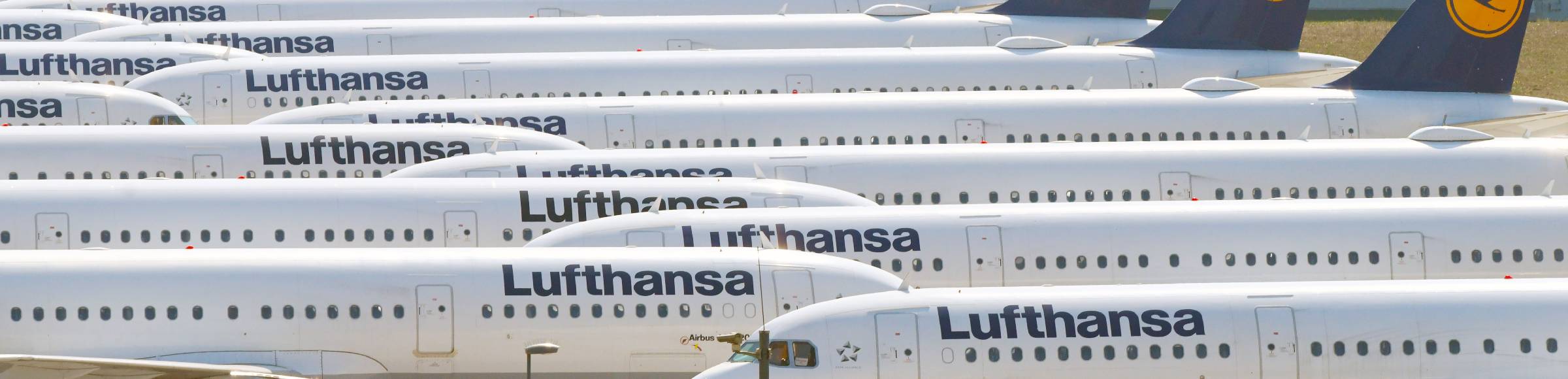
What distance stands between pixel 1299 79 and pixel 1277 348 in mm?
30828

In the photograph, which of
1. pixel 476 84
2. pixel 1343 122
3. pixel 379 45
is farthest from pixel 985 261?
pixel 379 45

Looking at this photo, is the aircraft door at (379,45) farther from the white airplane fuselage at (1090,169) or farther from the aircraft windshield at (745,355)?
the aircraft windshield at (745,355)

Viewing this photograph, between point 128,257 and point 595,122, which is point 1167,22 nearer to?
point 595,122

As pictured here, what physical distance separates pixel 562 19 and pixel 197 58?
12313 millimetres

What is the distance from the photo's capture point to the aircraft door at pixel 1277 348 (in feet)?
94.2

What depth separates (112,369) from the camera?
→ 27.8m

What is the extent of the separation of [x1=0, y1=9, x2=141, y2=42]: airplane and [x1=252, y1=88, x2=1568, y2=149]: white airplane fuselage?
70.9 ft

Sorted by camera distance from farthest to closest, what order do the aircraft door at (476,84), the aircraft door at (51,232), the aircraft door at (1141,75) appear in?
the aircraft door at (1141,75)
the aircraft door at (476,84)
the aircraft door at (51,232)

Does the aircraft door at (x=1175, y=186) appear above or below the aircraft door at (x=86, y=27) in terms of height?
below

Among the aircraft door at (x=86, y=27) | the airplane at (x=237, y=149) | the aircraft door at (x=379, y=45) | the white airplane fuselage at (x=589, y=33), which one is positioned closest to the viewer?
the airplane at (x=237, y=149)

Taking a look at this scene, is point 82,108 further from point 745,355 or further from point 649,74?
point 745,355

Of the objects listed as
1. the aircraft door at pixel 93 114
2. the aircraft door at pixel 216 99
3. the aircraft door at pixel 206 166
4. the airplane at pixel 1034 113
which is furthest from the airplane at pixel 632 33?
the aircraft door at pixel 206 166

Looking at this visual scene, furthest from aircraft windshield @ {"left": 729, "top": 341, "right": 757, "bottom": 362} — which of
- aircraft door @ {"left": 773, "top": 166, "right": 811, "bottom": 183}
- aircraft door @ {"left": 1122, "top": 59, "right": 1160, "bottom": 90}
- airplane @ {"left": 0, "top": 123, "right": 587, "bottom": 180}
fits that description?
aircraft door @ {"left": 1122, "top": 59, "right": 1160, "bottom": 90}

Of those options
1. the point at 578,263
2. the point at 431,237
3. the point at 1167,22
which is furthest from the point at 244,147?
the point at 1167,22
